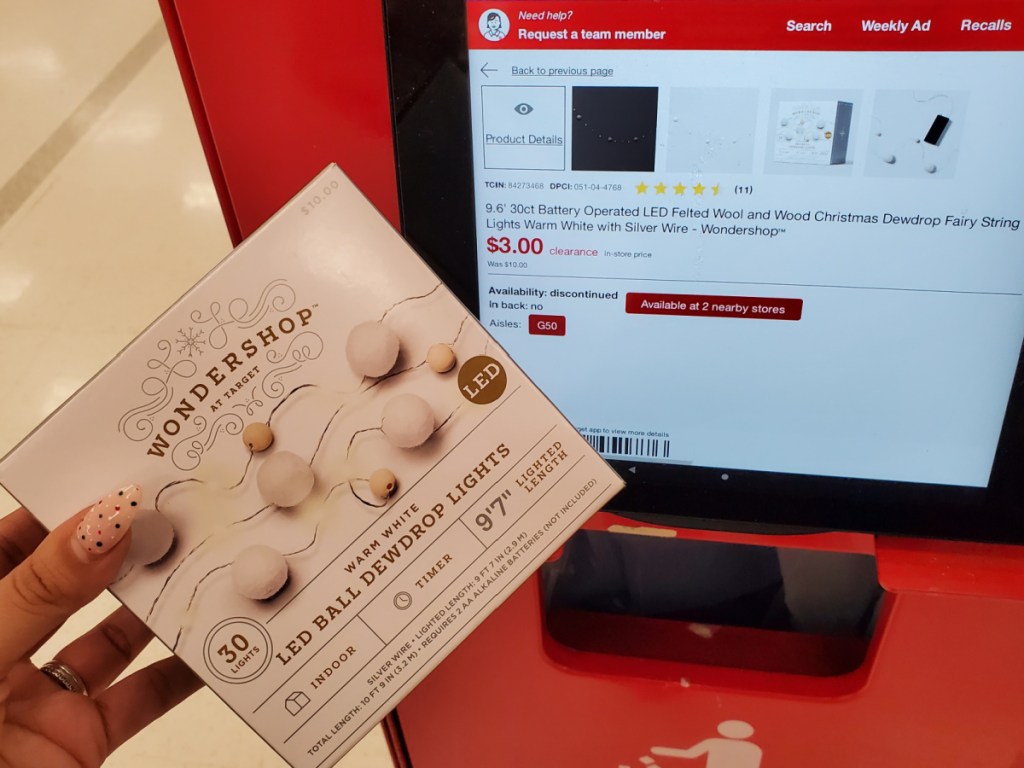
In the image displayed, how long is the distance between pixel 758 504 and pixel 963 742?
0.81 feet

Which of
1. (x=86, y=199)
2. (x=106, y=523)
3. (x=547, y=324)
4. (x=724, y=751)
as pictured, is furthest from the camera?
(x=86, y=199)

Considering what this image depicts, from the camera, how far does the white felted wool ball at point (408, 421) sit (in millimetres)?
383

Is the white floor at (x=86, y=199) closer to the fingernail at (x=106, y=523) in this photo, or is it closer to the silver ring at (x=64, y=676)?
the silver ring at (x=64, y=676)

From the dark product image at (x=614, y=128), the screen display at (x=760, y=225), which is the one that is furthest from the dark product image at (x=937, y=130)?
the dark product image at (x=614, y=128)

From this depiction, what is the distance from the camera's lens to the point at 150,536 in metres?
0.39

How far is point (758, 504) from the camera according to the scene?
20.0 inches

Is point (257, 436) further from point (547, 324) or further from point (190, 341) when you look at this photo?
point (547, 324)

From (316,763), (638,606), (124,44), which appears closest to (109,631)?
(316,763)

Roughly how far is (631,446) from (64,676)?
38cm

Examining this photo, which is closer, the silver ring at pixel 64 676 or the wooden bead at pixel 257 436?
the wooden bead at pixel 257 436

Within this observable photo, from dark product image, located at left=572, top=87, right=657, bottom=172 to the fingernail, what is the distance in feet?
0.91

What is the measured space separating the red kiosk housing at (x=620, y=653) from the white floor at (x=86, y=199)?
361 millimetres

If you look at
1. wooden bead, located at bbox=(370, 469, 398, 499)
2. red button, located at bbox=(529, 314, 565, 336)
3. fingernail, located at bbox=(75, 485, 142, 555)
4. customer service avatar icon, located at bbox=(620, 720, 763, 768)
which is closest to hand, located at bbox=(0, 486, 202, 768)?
fingernail, located at bbox=(75, 485, 142, 555)

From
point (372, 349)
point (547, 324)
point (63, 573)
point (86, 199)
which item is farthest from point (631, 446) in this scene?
point (86, 199)
